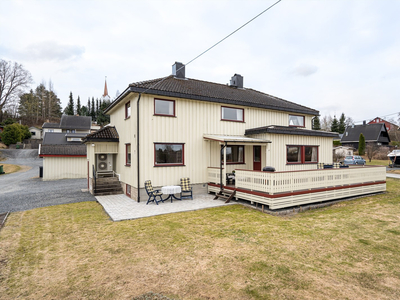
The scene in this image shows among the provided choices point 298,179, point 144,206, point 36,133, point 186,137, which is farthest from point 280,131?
point 36,133

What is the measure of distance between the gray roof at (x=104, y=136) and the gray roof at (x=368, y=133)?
5280cm

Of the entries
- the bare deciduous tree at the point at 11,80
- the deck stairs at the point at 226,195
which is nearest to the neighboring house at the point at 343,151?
the deck stairs at the point at 226,195

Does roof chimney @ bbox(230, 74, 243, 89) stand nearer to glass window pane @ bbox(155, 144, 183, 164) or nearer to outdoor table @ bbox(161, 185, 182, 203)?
glass window pane @ bbox(155, 144, 183, 164)

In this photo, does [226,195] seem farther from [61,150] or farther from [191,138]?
[61,150]

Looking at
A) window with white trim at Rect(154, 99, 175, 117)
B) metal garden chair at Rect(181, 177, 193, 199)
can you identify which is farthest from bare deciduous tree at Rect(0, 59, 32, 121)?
metal garden chair at Rect(181, 177, 193, 199)

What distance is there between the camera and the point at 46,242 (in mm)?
6008

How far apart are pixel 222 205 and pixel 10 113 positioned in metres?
74.5

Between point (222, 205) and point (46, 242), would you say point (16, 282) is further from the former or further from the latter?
point (222, 205)

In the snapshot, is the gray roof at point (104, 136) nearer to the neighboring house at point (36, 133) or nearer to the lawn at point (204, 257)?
the lawn at point (204, 257)

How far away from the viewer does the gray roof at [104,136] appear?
1333cm

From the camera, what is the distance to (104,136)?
1391 cm

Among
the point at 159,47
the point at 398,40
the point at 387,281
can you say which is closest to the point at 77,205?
the point at 159,47

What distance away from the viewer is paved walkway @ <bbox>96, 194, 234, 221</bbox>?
8.60m

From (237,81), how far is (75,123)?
1820 inches
